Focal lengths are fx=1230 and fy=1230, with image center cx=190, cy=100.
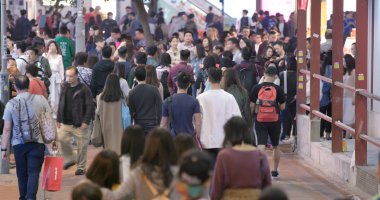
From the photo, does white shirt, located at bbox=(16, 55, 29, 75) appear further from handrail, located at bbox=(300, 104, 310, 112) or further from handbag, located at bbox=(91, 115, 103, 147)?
A: handrail, located at bbox=(300, 104, 310, 112)

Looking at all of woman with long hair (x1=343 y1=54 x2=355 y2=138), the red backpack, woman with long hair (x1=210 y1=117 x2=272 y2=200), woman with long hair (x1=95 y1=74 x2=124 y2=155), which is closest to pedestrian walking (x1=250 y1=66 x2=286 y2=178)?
the red backpack

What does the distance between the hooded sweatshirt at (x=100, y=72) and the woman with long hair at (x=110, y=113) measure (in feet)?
9.90

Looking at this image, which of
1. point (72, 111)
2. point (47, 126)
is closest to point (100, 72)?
point (72, 111)

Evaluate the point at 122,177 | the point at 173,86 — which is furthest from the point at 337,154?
the point at 122,177

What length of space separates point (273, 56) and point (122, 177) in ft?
39.6

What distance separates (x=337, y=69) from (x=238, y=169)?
824 cm

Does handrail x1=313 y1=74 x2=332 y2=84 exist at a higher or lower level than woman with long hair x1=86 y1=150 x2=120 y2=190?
higher

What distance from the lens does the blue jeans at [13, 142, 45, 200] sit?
45.4 ft

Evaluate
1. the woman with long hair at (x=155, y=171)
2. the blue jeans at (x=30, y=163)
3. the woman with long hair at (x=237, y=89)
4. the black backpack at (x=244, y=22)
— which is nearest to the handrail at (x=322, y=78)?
the woman with long hair at (x=237, y=89)

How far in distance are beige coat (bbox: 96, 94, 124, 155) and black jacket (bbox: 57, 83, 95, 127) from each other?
0.90m

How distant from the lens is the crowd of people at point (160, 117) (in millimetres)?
8961

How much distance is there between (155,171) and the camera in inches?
353

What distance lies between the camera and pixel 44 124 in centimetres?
1393

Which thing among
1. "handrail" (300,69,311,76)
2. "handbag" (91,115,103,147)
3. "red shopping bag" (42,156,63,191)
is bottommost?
"red shopping bag" (42,156,63,191)
